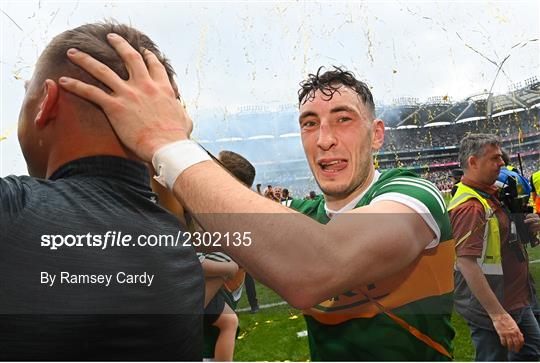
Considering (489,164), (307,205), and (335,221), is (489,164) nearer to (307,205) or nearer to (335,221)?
(307,205)

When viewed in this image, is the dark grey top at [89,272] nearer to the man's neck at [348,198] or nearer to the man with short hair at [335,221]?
the man with short hair at [335,221]

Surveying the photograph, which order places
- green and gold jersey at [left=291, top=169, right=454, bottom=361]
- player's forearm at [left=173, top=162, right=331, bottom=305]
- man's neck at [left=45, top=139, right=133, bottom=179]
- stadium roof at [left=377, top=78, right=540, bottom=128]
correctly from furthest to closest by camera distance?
stadium roof at [left=377, top=78, right=540, bottom=128], green and gold jersey at [left=291, top=169, right=454, bottom=361], man's neck at [left=45, top=139, right=133, bottom=179], player's forearm at [left=173, top=162, right=331, bottom=305]

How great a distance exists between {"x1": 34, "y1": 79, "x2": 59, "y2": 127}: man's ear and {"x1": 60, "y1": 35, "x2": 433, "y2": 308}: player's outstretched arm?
61 mm

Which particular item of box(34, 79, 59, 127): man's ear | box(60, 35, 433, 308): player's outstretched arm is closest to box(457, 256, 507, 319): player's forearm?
box(60, 35, 433, 308): player's outstretched arm

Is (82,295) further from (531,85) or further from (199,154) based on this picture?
(531,85)

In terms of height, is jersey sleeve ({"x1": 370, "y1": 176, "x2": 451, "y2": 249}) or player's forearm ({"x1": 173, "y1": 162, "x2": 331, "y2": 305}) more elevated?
player's forearm ({"x1": 173, "y1": 162, "x2": 331, "y2": 305})

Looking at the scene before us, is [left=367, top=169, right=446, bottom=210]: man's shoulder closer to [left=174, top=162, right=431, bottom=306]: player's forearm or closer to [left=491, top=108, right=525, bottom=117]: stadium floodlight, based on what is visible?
[left=174, top=162, right=431, bottom=306]: player's forearm

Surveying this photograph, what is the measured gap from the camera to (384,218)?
27.6 inches

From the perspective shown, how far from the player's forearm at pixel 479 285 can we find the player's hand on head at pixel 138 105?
168cm

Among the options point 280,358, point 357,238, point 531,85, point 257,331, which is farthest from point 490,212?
point 257,331

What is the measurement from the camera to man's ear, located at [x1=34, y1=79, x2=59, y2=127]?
68 centimetres

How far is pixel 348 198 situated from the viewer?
4.21 feet

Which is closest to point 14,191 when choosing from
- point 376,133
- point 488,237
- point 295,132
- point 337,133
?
point 337,133

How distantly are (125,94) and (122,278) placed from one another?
0.23m
